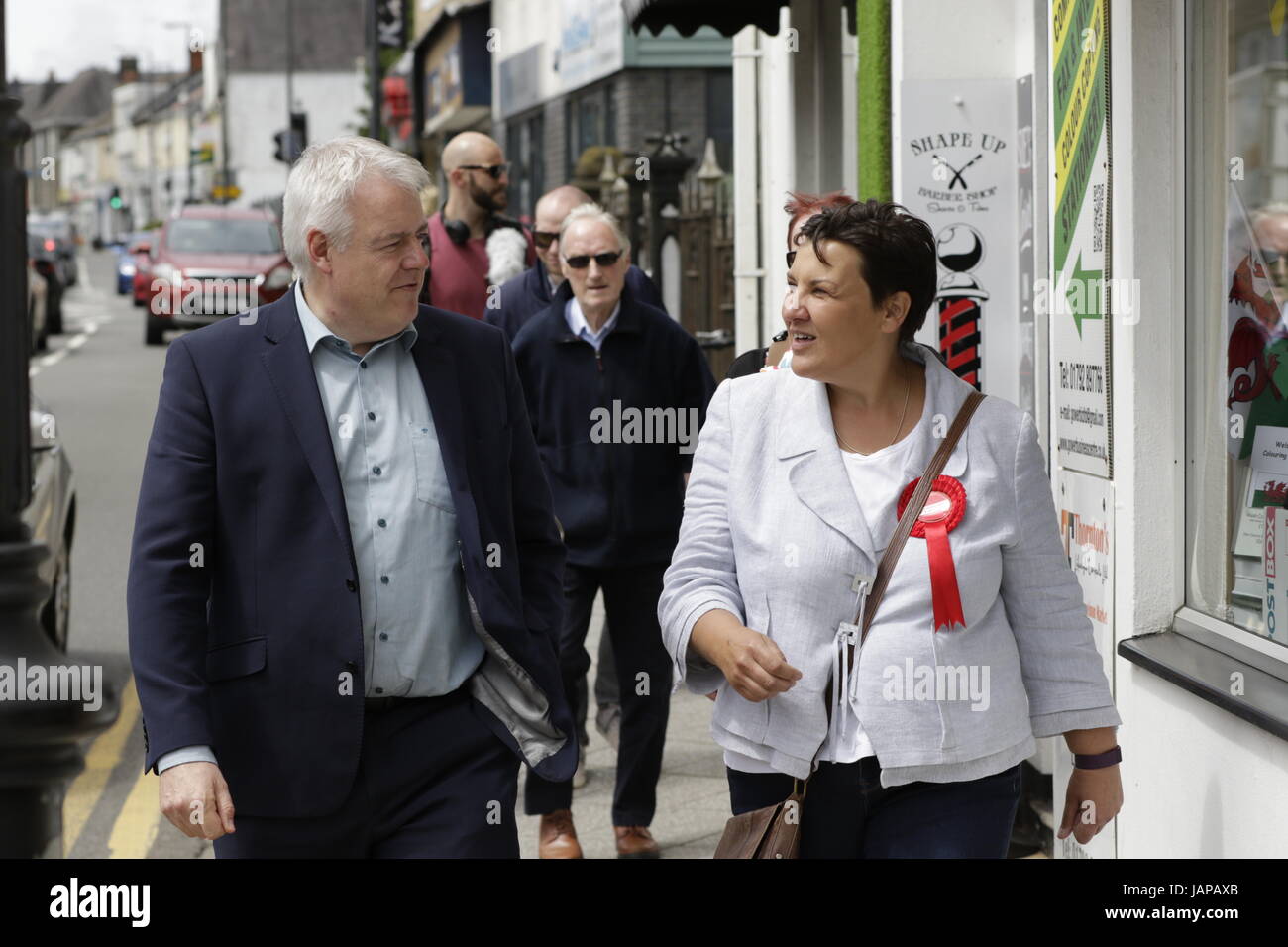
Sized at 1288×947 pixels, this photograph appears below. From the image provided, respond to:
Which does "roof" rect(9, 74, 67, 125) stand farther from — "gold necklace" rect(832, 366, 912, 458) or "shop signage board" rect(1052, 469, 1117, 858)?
"gold necklace" rect(832, 366, 912, 458)

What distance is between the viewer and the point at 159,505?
130 inches

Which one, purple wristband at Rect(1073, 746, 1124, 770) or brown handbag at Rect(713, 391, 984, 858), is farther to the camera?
purple wristband at Rect(1073, 746, 1124, 770)

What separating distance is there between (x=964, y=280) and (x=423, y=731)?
11.9 ft

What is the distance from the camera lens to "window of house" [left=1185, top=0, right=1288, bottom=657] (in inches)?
174

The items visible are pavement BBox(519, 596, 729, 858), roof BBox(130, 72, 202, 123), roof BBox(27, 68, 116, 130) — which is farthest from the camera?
roof BBox(27, 68, 116, 130)

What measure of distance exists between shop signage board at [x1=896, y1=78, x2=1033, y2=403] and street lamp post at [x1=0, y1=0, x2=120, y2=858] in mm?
3198

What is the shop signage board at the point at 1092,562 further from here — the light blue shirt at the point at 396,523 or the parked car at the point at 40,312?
the parked car at the point at 40,312

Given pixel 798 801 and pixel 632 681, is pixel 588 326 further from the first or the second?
pixel 798 801

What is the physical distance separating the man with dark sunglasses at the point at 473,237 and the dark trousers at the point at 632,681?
1728 millimetres

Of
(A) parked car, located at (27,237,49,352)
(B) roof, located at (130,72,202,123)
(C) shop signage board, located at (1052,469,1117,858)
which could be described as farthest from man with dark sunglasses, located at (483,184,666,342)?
(B) roof, located at (130,72,202,123)

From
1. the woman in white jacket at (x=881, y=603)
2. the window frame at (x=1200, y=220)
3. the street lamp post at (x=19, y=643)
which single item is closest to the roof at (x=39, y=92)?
the street lamp post at (x=19, y=643)
